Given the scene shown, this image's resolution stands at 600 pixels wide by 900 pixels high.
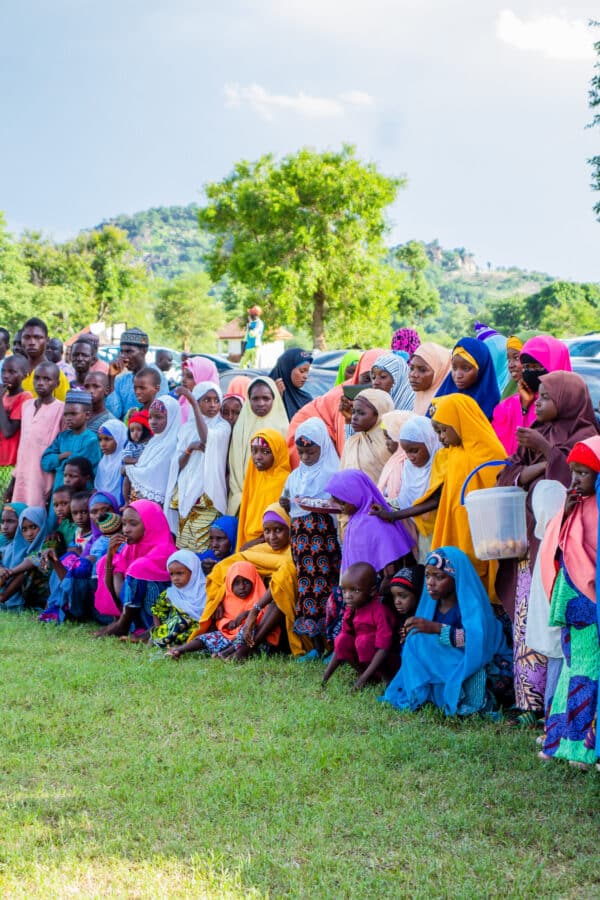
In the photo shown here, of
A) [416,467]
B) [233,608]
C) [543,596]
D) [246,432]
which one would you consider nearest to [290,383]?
[246,432]

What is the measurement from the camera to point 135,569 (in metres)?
7.56

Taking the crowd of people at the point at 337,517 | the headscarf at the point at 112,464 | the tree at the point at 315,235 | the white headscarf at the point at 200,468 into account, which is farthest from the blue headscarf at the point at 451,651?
the tree at the point at 315,235

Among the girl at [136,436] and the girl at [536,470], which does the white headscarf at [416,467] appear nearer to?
the girl at [536,470]

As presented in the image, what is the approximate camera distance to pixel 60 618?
8.27 m

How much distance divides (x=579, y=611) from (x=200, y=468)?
4.15 meters

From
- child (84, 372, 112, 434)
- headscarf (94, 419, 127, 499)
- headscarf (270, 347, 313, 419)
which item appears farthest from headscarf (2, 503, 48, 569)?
headscarf (270, 347, 313, 419)

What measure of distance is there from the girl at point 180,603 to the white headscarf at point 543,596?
127 inches

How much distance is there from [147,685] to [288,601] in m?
1.18

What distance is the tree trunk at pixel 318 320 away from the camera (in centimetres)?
3478

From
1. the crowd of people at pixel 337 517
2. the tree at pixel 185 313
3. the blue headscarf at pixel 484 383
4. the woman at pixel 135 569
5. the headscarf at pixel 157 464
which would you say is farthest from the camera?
the tree at pixel 185 313

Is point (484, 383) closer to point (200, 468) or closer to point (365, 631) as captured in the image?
point (365, 631)

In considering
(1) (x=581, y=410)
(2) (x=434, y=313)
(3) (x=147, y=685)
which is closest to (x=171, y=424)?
(3) (x=147, y=685)

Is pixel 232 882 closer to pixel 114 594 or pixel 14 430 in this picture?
pixel 114 594

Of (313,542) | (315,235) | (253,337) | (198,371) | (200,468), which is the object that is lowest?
(313,542)
